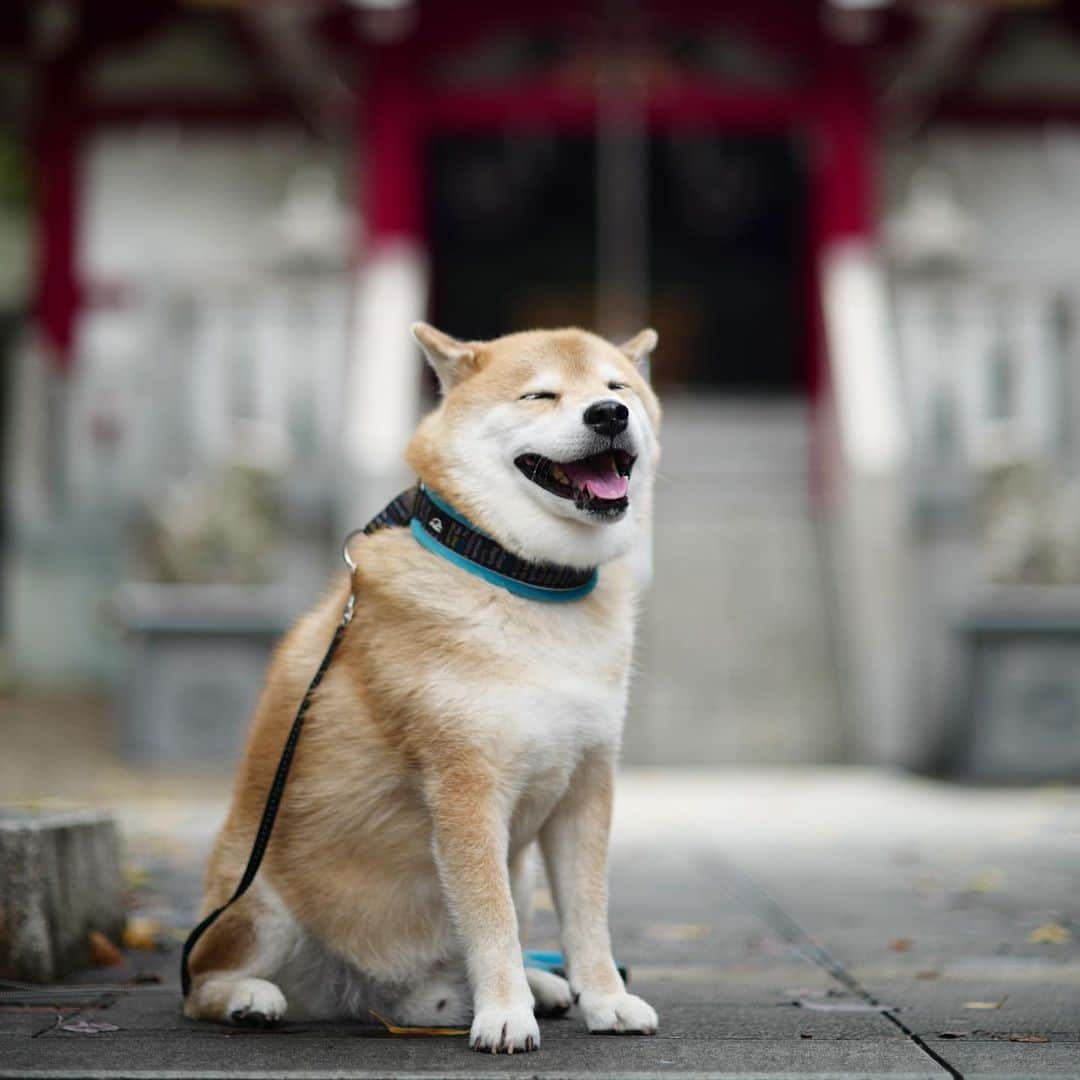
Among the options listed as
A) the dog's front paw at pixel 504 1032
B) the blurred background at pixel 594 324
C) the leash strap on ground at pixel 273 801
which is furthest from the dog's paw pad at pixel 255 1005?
the blurred background at pixel 594 324

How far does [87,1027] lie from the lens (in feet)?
10.4

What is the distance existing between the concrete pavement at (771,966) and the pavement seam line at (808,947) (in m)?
0.01

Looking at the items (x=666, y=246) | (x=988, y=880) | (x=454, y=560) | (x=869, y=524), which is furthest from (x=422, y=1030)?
(x=666, y=246)

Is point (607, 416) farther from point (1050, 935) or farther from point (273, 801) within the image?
point (1050, 935)

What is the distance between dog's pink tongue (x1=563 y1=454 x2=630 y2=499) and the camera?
10.3 feet

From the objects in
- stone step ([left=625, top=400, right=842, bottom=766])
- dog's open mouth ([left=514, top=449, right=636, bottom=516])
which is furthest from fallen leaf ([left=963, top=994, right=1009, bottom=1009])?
stone step ([left=625, top=400, right=842, bottom=766])

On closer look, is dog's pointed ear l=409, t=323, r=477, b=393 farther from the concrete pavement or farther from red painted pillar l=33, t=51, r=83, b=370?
red painted pillar l=33, t=51, r=83, b=370

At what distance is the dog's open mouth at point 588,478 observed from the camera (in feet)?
10.3

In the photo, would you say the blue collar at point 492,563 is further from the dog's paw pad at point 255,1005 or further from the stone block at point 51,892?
the stone block at point 51,892

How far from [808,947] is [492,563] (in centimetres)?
173

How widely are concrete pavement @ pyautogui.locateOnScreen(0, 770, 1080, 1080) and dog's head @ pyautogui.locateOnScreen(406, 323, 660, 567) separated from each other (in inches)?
38.9

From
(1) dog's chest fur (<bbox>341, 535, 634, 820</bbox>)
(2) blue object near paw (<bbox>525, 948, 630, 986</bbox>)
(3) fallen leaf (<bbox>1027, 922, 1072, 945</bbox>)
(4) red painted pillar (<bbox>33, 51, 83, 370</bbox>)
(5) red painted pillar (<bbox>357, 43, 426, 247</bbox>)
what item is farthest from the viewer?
(4) red painted pillar (<bbox>33, 51, 83, 370</bbox>)

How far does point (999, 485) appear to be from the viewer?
9688 mm

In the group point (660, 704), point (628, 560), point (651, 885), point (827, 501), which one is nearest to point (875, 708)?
point (660, 704)
